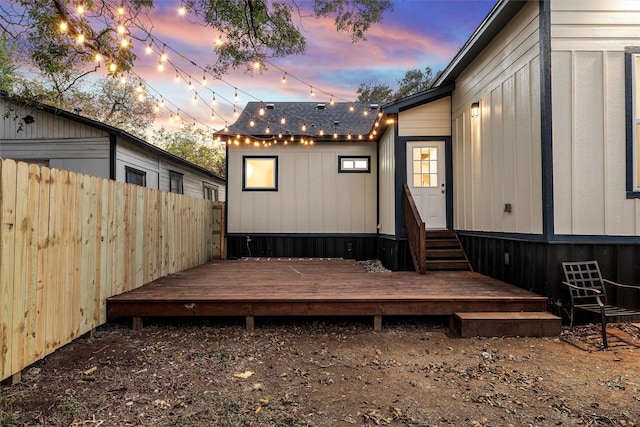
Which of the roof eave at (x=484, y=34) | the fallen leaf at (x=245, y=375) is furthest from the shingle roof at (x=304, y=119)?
the fallen leaf at (x=245, y=375)

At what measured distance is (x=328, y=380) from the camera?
263cm

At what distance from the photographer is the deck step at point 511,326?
3.52 m

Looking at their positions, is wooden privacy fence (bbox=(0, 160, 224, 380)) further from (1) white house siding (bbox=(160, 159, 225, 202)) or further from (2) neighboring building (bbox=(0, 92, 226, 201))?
(1) white house siding (bbox=(160, 159, 225, 202))

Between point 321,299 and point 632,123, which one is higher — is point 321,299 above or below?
below

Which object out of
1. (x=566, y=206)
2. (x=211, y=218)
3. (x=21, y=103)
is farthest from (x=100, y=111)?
(x=566, y=206)

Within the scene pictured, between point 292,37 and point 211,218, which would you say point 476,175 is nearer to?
point 292,37

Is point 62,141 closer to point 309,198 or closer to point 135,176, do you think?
point 135,176

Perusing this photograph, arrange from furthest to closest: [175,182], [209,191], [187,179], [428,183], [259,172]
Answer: [209,191] < [187,179] < [175,182] < [259,172] < [428,183]

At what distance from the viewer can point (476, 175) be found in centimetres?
569

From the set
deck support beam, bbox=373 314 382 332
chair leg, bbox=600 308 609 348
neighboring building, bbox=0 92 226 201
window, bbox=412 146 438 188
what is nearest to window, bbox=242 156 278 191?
neighboring building, bbox=0 92 226 201

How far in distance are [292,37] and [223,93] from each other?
83.7 inches

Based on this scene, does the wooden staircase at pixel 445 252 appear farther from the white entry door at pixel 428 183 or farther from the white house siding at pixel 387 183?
the white house siding at pixel 387 183

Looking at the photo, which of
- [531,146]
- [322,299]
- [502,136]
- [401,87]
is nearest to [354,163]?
[502,136]

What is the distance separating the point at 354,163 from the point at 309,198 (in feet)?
4.88
